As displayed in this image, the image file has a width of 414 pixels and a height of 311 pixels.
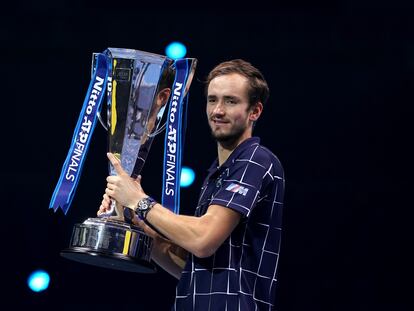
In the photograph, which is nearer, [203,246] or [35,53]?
[203,246]

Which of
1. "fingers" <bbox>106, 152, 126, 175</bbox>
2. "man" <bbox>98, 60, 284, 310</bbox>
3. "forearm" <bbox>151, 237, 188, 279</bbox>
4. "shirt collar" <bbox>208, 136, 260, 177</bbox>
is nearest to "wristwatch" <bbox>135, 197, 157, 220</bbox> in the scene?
"man" <bbox>98, 60, 284, 310</bbox>

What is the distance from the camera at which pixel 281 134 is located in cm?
419

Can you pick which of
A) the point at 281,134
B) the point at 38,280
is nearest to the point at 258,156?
the point at 281,134

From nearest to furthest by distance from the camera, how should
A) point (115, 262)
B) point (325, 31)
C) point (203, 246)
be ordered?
point (203, 246) < point (115, 262) < point (325, 31)

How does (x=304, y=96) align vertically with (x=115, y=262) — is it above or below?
above

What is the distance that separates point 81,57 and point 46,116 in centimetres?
32

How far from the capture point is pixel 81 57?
13.7 feet

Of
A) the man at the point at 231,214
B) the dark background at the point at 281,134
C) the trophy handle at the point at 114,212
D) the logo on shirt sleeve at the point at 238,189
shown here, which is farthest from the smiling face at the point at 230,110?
the dark background at the point at 281,134

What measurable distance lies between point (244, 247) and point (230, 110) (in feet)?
1.26

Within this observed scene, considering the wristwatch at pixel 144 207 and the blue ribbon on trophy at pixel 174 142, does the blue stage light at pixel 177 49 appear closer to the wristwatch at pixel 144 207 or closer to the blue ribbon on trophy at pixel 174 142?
the blue ribbon on trophy at pixel 174 142

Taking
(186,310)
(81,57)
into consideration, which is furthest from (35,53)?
(186,310)

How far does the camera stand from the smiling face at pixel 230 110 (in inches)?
98.3

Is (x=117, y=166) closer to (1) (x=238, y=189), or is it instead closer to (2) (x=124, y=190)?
(2) (x=124, y=190)

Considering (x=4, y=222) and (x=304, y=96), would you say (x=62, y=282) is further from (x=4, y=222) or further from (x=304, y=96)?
(x=304, y=96)
